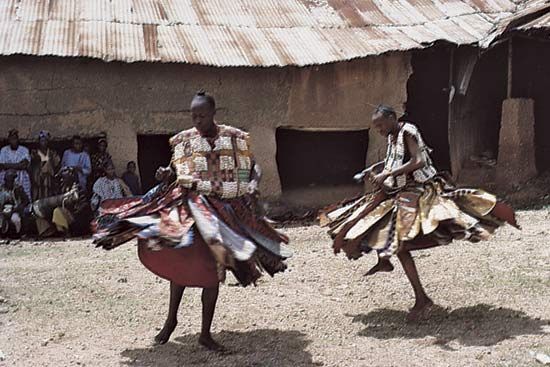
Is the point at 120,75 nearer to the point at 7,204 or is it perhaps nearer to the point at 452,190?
the point at 7,204

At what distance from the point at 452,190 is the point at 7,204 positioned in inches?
236

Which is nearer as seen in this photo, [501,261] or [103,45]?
[501,261]

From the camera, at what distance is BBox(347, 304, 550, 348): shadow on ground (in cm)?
520

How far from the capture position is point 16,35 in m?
9.45

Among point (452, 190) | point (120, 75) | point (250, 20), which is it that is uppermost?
point (250, 20)

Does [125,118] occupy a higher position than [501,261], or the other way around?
[125,118]

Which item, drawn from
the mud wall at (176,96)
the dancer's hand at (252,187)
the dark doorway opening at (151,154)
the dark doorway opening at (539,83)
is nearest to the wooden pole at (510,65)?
the dark doorway opening at (539,83)

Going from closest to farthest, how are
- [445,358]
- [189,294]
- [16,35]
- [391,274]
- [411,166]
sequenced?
[445,358] → [411,166] → [189,294] → [391,274] → [16,35]

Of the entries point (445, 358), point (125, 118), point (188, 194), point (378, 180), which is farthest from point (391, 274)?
point (125, 118)

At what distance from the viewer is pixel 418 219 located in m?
5.31

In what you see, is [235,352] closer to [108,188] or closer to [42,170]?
[108,188]

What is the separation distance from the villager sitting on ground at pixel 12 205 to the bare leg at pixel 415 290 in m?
5.69

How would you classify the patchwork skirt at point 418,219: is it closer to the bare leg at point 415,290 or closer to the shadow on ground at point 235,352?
the bare leg at point 415,290


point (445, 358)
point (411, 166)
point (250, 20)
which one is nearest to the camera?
point (445, 358)
